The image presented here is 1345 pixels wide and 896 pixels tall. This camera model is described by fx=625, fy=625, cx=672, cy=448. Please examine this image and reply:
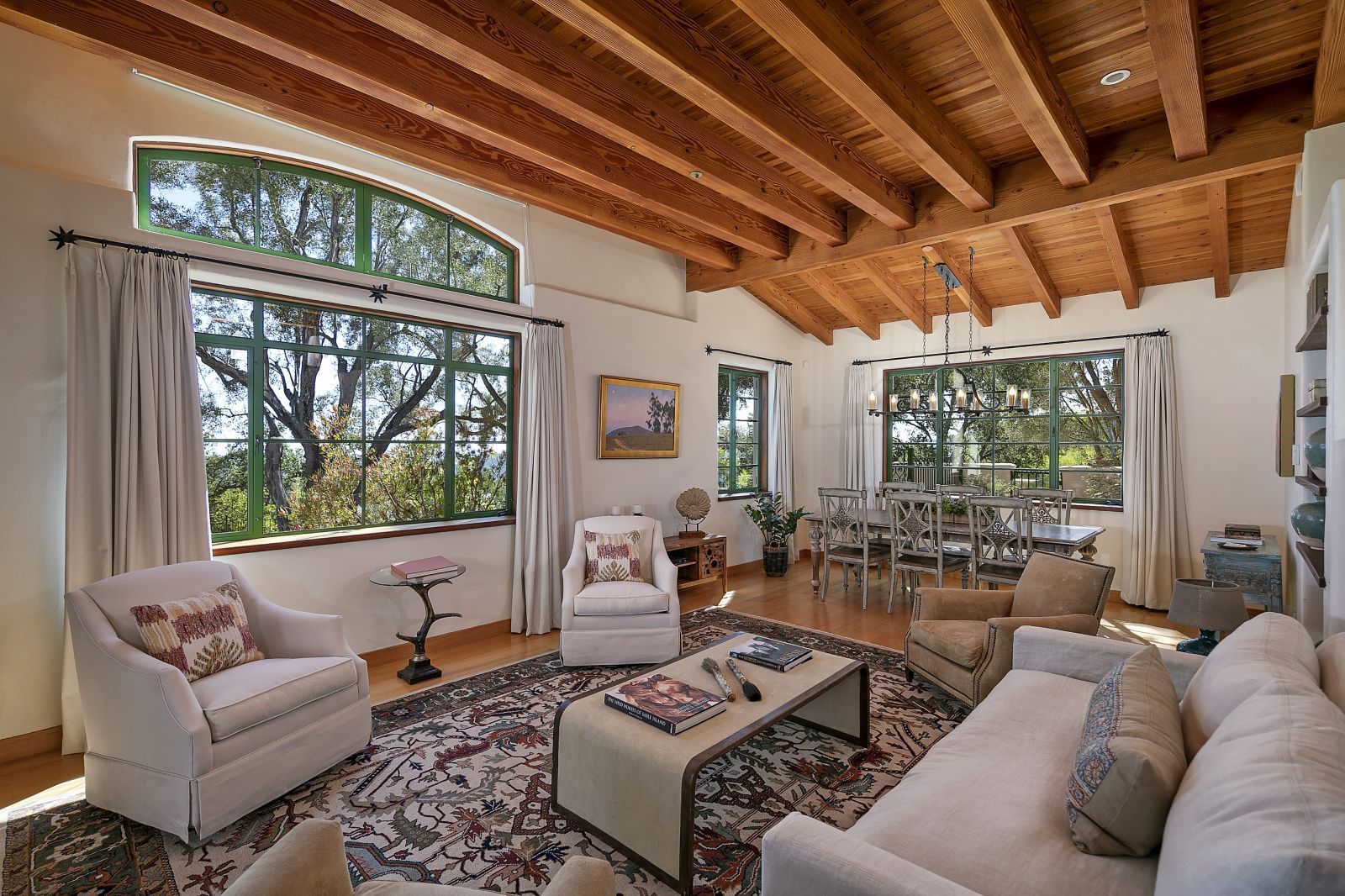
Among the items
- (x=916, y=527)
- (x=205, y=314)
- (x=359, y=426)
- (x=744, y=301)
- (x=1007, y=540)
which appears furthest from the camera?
(x=744, y=301)

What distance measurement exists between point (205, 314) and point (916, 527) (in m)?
5.08

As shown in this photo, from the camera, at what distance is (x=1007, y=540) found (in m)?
4.61

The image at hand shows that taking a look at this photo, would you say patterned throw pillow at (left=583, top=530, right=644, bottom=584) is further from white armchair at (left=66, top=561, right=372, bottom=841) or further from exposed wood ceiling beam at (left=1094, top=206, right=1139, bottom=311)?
exposed wood ceiling beam at (left=1094, top=206, right=1139, bottom=311)

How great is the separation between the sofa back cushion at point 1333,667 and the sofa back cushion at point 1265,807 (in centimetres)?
16

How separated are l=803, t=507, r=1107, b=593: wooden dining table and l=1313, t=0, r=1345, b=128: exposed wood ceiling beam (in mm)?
2694

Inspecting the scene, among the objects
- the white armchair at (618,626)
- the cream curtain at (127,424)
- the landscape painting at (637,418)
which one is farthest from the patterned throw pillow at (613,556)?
the cream curtain at (127,424)

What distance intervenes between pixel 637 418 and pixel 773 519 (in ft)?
6.49

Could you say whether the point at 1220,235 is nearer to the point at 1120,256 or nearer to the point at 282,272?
the point at 1120,256

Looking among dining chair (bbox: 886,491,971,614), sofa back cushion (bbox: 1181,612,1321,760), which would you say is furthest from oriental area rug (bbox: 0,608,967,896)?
dining chair (bbox: 886,491,971,614)

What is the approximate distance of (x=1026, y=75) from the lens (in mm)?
2664

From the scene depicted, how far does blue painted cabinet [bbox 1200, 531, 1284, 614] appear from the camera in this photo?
380cm

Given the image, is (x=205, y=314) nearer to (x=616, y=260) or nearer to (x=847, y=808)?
(x=616, y=260)

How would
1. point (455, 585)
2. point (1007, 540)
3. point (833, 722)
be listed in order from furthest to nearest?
point (1007, 540), point (455, 585), point (833, 722)

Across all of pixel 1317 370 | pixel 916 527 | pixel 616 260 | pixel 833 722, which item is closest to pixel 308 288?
pixel 616 260
